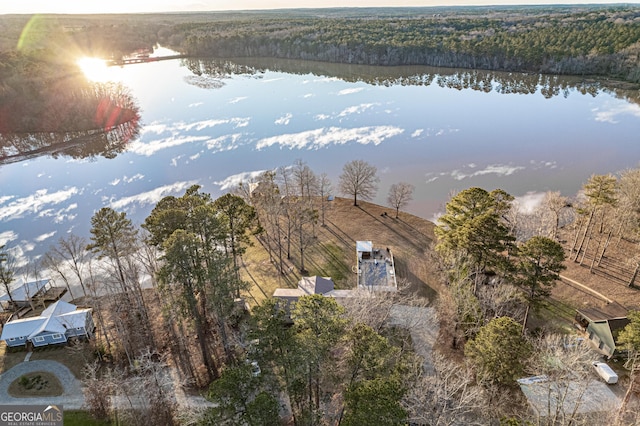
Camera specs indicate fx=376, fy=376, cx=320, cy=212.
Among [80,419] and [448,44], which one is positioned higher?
[448,44]

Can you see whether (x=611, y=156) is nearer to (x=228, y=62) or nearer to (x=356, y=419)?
(x=356, y=419)

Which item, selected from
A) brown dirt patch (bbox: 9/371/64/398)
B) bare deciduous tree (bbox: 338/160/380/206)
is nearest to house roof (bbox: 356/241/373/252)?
bare deciduous tree (bbox: 338/160/380/206)

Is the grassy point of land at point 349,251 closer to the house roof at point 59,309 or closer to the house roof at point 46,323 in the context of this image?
the house roof at point 46,323

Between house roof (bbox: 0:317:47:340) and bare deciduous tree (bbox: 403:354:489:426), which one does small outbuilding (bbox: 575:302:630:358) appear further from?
house roof (bbox: 0:317:47:340)

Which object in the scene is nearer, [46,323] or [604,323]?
[604,323]

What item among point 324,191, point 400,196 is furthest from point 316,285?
point 324,191

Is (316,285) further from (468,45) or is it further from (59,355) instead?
(468,45)
